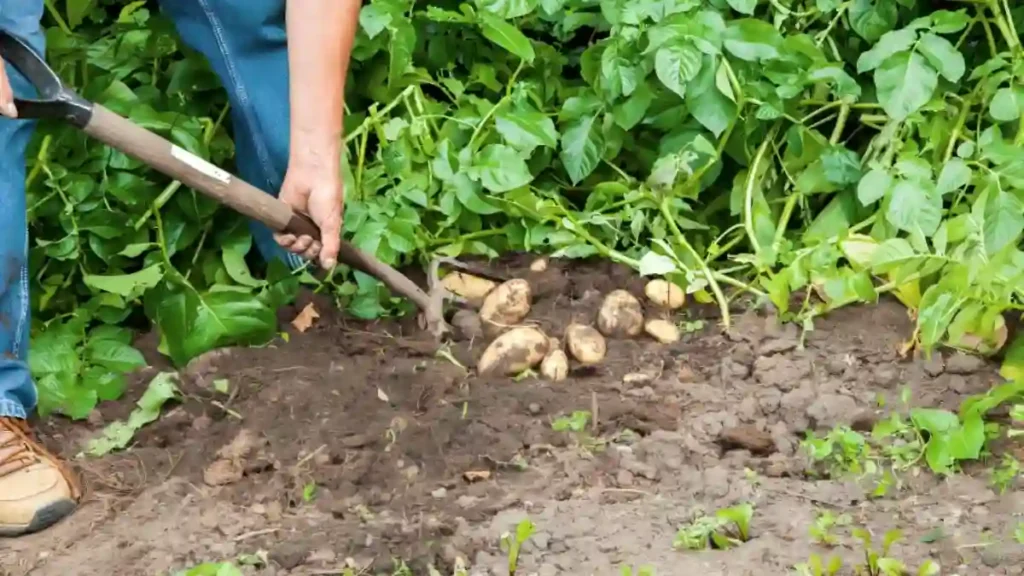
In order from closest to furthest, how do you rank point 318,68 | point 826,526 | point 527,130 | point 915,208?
1. point 826,526
2. point 318,68
3. point 915,208
4. point 527,130

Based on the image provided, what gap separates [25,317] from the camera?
1.41 m

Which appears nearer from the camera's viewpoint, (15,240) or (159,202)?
(15,240)

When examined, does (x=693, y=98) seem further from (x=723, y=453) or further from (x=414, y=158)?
(x=723, y=453)

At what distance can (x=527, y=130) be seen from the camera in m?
1.68

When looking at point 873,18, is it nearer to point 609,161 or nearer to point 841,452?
point 609,161

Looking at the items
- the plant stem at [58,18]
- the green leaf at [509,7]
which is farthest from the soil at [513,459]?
the plant stem at [58,18]

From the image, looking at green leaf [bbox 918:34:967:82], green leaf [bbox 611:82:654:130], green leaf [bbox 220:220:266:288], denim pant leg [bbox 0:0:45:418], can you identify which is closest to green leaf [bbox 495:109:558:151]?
green leaf [bbox 611:82:654:130]

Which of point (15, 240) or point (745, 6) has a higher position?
point (745, 6)

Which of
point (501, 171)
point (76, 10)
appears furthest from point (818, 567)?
point (76, 10)

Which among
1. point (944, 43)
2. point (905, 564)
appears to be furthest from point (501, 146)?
point (905, 564)

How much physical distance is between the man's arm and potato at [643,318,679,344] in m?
0.47

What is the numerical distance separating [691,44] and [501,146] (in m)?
0.33

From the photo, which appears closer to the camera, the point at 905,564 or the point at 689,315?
the point at 905,564

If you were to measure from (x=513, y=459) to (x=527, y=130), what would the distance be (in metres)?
0.59
